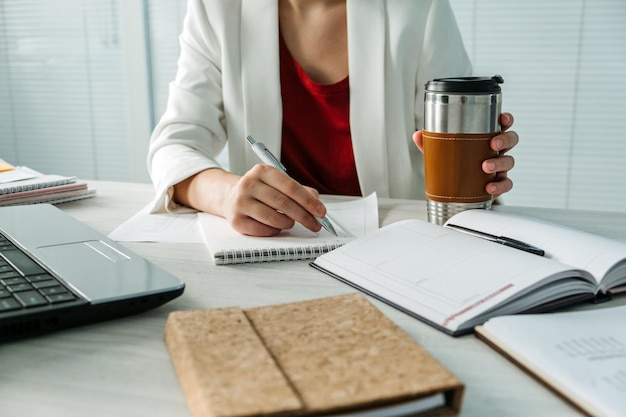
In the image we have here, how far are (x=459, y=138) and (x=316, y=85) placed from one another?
0.56 meters

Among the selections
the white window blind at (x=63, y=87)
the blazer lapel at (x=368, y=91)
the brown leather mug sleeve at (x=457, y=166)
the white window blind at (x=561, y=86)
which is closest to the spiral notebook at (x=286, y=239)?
the brown leather mug sleeve at (x=457, y=166)

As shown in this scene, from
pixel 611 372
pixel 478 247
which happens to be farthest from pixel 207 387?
pixel 478 247

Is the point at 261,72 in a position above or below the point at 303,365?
above

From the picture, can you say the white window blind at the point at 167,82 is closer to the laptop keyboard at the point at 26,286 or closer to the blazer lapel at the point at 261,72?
the blazer lapel at the point at 261,72

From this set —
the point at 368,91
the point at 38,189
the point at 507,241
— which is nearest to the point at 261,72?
the point at 368,91

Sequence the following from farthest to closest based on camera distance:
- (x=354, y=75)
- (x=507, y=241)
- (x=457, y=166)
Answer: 1. (x=354, y=75)
2. (x=457, y=166)
3. (x=507, y=241)

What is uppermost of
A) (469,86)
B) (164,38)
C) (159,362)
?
(164,38)

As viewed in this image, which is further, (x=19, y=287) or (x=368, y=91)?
(x=368, y=91)

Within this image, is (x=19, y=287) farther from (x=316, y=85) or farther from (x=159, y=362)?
(x=316, y=85)

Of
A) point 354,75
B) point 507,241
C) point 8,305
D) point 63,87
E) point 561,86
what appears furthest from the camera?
point 63,87

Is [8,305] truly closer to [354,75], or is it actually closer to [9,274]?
[9,274]

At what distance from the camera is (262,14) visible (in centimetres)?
132

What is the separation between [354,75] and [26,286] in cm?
86

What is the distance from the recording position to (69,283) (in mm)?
609
